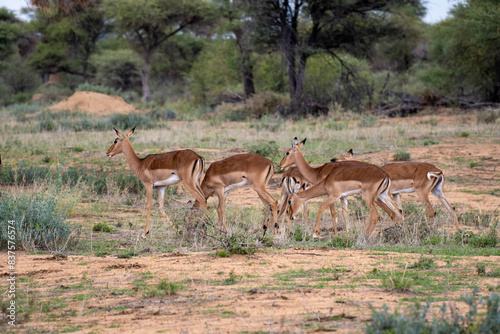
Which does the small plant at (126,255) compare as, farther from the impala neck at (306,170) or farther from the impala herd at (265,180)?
the impala neck at (306,170)

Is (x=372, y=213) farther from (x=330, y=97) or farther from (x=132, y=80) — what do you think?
(x=132, y=80)

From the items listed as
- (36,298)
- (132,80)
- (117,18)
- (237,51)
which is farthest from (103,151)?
(132,80)

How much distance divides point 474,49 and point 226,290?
22831 millimetres

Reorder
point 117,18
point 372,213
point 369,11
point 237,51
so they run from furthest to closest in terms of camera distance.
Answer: point 117,18 < point 237,51 < point 369,11 < point 372,213

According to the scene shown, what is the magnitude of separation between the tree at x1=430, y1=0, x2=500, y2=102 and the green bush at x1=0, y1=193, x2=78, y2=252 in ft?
63.5

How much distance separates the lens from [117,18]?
35500 mm

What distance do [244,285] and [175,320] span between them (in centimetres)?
105

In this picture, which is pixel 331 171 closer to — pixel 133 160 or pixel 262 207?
pixel 262 207

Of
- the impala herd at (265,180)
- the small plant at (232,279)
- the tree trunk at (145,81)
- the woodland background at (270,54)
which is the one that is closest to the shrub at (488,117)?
the woodland background at (270,54)

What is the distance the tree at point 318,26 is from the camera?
23906mm

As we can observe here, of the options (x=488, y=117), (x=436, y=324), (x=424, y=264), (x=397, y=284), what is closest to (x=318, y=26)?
(x=488, y=117)

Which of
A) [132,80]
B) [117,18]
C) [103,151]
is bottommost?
[103,151]

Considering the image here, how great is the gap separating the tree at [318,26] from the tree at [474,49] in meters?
2.63

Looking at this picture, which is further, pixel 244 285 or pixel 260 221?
pixel 260 221
